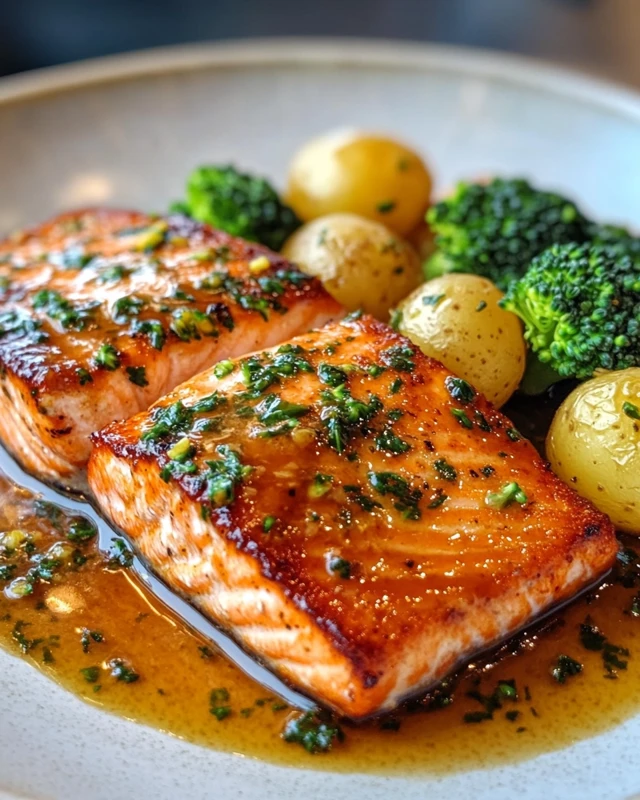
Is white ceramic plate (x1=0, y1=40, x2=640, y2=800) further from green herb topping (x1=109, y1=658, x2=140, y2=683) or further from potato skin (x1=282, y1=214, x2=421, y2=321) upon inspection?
green herb topping (x1=109, y1=658, x2=140, y2=683)

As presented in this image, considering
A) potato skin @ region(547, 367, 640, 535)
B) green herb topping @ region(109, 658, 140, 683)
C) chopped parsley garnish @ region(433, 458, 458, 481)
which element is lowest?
green herb topping @ region(109, 658, 140, 683)

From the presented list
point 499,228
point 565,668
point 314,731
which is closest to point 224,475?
point 314,731

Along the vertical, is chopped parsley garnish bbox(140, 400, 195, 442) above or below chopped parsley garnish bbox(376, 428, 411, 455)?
above

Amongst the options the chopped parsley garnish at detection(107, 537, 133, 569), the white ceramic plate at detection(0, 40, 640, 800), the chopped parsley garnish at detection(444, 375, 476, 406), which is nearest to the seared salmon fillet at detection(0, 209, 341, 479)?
the chopped parsley garnish at detection(107, 537, 133, 569)

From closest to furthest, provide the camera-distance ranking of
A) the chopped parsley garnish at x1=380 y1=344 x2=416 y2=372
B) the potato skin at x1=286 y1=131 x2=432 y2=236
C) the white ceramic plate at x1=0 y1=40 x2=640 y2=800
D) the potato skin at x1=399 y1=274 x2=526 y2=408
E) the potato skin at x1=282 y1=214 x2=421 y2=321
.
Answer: the chopped parsley garnish at x1=380 y1=344 x2=416 y2=372 → the potato skin at x1=399 y1=274 x2=526 y2=408 → the potato skin at x1=282 y1=214 x2=421 y2=321 → the potato skin at x1=286 y1=131 x2=432 y2=236 → the white ceramic plate at x1=0 y1=40 x2=640 y2=800

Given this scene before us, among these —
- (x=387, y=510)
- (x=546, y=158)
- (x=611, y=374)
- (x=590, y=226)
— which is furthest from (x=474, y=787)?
(x=546, y=158)

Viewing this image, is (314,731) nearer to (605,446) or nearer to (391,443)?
(391,443)
